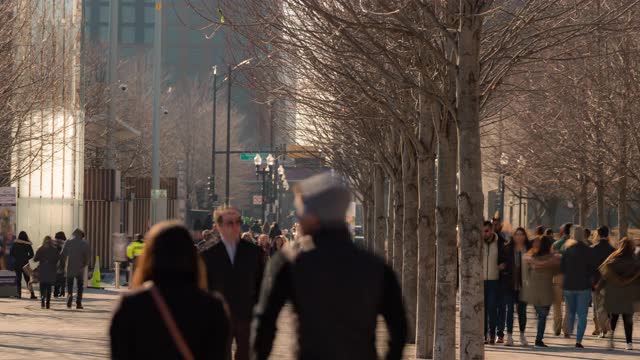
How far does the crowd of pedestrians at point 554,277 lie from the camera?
1964 centimetres

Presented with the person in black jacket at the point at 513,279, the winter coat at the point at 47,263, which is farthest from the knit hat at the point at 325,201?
the winter coat at the point at 47,263

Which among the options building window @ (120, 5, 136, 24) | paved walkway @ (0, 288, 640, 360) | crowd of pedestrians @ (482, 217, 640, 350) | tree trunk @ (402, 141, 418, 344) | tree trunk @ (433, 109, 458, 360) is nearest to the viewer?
tree trunk @ (433, 109, 458, 360)

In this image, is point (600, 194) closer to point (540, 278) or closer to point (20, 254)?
point (20, 254)

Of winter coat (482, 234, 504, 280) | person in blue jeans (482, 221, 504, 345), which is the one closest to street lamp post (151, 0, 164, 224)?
person in blue jeans (482, 221, 504, 345)

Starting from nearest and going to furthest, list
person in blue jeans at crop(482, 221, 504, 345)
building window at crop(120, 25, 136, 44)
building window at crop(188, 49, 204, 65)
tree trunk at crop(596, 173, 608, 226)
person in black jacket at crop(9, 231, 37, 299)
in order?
person in blue jeans at crop(482, 221, 504, 345), person in black jacket at crop(9, 231, 37, 299), tree trunk at crop(596, 173, 608, 226), building window at crop(120, 25, 136, 44), building window at crop(188, 49, 204, 65)

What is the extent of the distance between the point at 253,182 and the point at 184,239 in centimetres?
12158

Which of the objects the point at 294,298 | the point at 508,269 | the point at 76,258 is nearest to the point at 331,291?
the point at 294,298

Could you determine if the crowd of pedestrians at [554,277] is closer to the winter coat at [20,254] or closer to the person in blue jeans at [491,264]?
the person in blue jeans at [491,264]

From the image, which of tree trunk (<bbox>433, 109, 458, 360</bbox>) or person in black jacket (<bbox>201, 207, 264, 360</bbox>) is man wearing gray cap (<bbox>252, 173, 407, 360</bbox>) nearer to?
person in black jacket (<bbox>201, 207, 264, 360</bbox>)

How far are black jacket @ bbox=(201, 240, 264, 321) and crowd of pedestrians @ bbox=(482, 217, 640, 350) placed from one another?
9.24 metres

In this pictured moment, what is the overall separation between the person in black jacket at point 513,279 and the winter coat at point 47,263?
10876mm

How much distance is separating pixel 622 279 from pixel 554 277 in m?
1.73

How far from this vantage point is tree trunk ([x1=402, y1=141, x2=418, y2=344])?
67.4 ft

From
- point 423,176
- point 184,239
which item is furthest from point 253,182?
point 184,239
